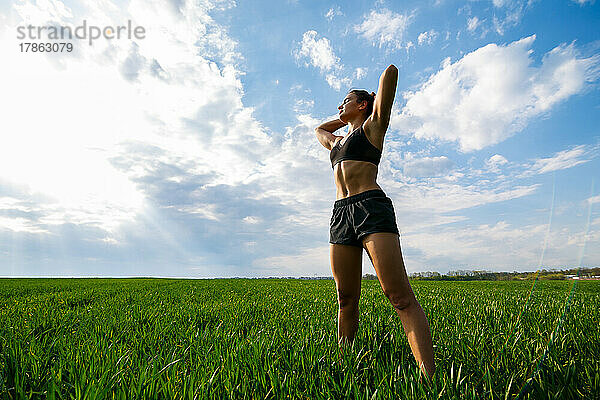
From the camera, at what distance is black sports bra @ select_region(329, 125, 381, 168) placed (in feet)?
9.91

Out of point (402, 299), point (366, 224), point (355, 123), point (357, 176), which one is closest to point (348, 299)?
point (402, 299)

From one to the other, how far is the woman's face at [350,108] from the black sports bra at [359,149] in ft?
0.90

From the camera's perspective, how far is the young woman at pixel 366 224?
2.67 m

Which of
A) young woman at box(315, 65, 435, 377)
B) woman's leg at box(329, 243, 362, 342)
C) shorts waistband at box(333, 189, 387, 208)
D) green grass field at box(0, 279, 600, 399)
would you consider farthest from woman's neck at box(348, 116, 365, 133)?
green grass field at box(0, 279, 600, 399)

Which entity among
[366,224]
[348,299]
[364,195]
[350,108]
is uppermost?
[350,108]

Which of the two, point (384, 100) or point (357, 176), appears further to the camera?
point (357, 176)

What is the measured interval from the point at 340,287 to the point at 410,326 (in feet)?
2.45

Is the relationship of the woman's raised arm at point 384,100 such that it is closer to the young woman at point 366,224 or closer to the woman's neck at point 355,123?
the young woman at point 366,224

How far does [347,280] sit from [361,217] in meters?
0.64

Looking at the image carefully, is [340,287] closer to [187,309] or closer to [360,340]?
[360,340]

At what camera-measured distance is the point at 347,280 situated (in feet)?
10.3

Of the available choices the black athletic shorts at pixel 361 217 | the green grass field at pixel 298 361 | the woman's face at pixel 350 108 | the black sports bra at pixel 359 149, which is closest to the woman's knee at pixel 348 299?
the green grass field at pixel 298 361

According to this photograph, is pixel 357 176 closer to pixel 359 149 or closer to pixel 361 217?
pixel 359 149

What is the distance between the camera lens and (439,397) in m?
2.11
